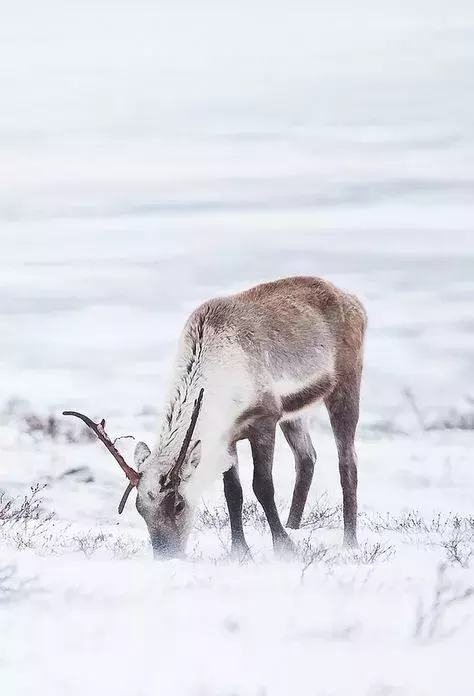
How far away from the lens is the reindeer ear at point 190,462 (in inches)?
256

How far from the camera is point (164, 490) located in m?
6.48

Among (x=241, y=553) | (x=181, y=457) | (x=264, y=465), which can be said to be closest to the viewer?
(x=181, y=457)

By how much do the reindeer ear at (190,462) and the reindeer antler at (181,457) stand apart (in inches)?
1.5

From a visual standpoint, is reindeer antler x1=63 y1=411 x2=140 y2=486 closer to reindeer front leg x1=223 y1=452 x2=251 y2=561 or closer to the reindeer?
the reindeer

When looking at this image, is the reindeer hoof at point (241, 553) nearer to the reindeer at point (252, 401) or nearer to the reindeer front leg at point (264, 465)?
the reindeer at point (252, 401)

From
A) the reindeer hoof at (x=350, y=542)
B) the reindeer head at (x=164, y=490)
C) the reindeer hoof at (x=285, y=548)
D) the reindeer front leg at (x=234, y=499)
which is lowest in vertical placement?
the reindeer hoof at (x=350, y=542)

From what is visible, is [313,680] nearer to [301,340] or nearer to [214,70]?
[301,340]

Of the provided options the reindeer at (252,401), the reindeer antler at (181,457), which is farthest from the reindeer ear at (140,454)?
the reindeer antler at (181,457)

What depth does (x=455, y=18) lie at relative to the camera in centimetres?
802

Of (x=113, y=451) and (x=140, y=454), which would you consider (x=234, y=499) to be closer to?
(x=140, y=454)

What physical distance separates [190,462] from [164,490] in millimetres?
224

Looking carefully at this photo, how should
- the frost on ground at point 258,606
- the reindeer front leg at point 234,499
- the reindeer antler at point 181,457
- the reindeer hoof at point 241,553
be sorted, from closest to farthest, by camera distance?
the frost on ground at point 258,606 → the reindeer antler at point 181,457 → the reindeer hoof at point 241,553 → the reindeer front leg at point 234,499

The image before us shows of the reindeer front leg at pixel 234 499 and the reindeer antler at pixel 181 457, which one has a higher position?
the reindeer antler at pixel 181 457

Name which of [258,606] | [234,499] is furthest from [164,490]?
[258,606]
